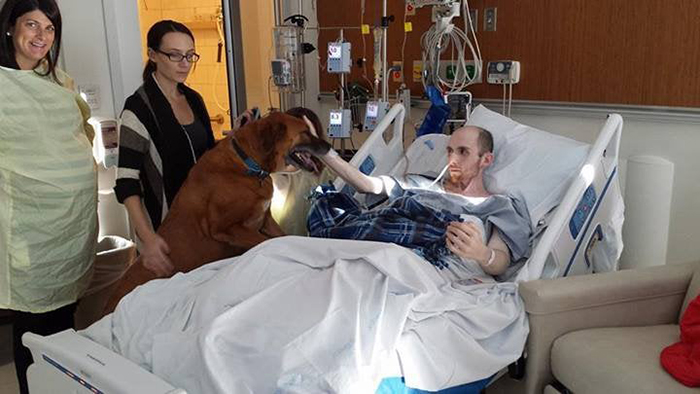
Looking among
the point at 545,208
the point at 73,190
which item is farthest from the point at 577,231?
the point at 73,190

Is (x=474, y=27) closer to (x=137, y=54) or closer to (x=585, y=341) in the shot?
(x=137, y=54)

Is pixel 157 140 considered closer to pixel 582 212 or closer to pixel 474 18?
pixel 582 212

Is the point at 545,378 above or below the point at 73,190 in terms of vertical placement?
below

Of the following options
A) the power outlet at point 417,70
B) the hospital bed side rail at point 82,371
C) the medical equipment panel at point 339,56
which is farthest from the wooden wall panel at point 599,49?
the hospital bed side rail at point 82,371

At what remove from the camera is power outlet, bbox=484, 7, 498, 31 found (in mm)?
3273

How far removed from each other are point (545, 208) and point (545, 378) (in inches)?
24.2

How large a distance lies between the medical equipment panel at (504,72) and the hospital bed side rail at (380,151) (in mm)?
745

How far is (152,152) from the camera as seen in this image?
2088 millimetres

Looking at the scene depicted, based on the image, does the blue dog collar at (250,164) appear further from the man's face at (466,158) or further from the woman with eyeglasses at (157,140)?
the man's face at (466,158)

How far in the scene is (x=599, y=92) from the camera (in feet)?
9.58

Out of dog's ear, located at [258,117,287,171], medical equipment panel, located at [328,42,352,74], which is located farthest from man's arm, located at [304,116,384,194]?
medical equipment panel, located at [328,42,352,74]

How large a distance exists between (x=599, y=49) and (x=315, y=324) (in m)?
2.19

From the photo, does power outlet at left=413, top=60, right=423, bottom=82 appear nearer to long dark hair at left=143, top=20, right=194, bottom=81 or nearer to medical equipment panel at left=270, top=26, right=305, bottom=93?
medical equipment panel at left=270, top=26, right=305, bottom=93

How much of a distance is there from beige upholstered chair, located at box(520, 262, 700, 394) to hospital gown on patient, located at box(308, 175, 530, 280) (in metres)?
0.22
